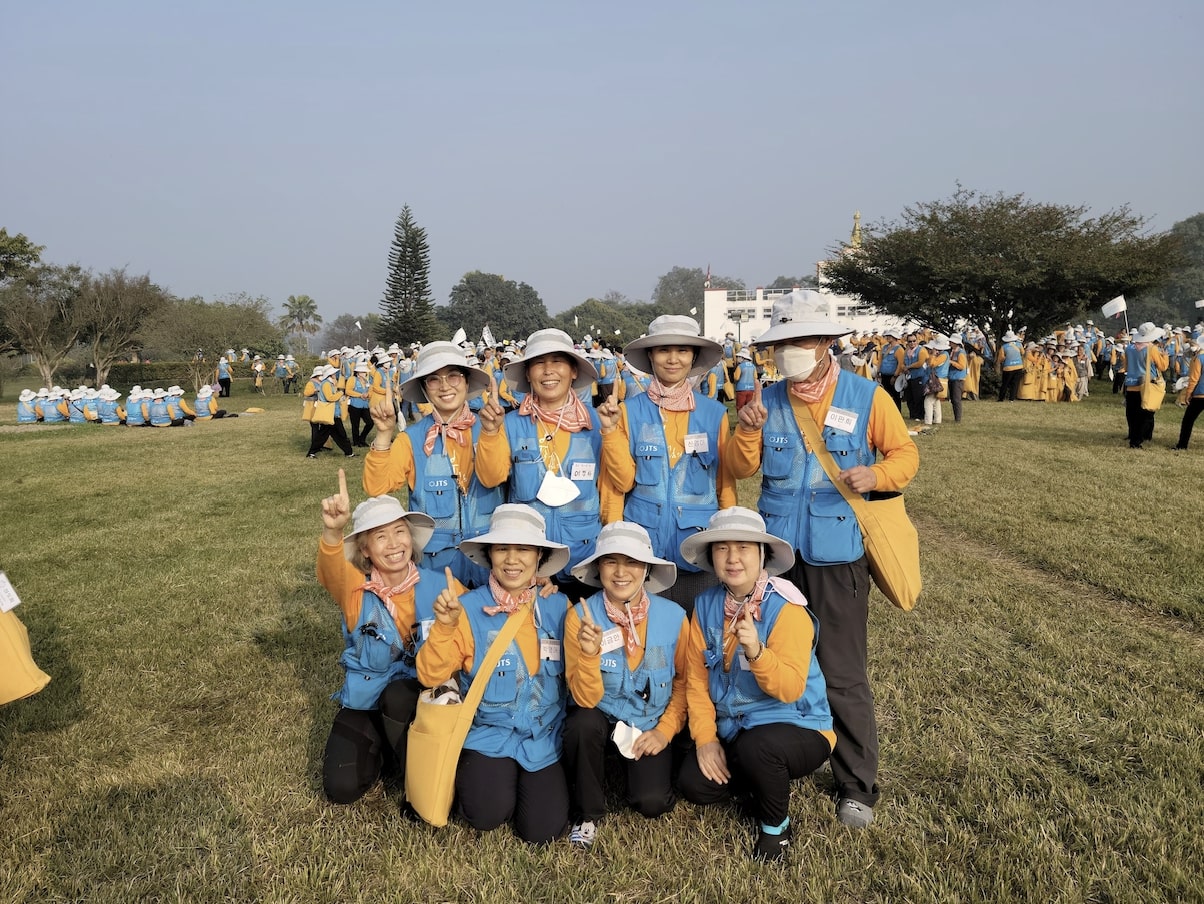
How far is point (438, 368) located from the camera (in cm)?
383

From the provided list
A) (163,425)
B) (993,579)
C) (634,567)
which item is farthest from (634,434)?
(163,425)

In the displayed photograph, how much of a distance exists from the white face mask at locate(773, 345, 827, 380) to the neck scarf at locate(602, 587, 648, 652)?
1137 mm

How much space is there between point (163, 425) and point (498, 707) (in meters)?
21.1

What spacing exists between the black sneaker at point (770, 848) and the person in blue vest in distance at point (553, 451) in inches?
54.3

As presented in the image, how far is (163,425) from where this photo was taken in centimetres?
2075

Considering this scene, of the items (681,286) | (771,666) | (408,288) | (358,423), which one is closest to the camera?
(771,666)

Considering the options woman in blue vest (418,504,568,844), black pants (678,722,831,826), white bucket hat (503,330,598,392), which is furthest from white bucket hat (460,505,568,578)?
black pants (678,722,831,826)

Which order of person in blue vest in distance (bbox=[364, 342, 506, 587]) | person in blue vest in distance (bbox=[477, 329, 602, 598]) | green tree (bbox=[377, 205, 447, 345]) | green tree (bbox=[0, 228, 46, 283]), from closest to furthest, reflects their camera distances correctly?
person in blue vest in distance (bbox=[477, 329, 602, 598]), person in blue vest in distance (bbox=[364, 342, 506, 587]), green tree (bbox=[0, 228, 46, 283]), green tree (bbox=[377, 205, 447, 345])

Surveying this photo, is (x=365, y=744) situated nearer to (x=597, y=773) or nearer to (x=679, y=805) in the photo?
(x=597, y=773)

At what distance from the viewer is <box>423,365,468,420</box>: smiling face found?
3869 mm

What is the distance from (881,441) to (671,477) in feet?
3.08

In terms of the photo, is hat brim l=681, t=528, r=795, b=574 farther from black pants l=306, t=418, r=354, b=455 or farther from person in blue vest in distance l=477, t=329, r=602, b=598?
black pants l=306, t=418, r=354, b=455

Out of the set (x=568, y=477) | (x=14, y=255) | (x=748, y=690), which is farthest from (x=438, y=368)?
(x=14, y=255)

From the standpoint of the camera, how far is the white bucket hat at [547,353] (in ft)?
11.9
